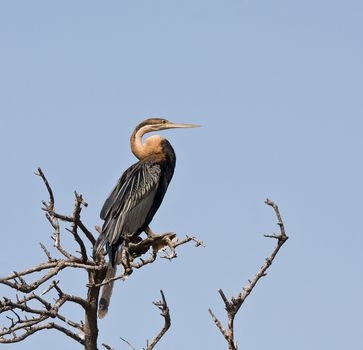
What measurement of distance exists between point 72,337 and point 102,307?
0.70 metres

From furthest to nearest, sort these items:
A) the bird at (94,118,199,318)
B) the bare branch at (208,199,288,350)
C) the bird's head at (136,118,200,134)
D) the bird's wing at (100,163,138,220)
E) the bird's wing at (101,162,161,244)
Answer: the bird's head at (136,118,200,134)
the bird's wing at (100,163,138,220)
the bird's wing at (101,162,161,244)
the bird at (94,118,199,318)
the bare branch at (208,199,288,350)

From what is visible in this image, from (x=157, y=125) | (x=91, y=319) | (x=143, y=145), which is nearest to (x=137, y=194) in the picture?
(x=143, y=145)

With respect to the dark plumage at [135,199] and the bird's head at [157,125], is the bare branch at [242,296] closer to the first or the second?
the dark plumage at [135,199]

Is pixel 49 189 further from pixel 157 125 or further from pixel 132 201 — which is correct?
pixel 157 125

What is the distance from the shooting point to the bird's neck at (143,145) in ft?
31.6

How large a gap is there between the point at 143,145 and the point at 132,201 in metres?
1.27

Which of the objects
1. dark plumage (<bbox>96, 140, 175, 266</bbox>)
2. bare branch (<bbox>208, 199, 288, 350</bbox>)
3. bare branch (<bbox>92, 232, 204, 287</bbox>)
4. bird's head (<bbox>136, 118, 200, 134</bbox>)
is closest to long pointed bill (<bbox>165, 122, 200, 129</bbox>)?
bird's head (<bbox>136, 118, 200, 134</bbox>)

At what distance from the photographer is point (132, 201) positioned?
865 cm

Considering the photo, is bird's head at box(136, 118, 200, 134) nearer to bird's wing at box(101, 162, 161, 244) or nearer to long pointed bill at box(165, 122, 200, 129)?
long pointed bill at box(165, 122, 200, 129)

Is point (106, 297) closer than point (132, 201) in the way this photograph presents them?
Yes

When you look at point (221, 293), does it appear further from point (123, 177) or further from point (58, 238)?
point (123, 177)

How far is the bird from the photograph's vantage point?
8078 millimetres

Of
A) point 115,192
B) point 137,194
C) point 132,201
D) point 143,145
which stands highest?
point 143,145

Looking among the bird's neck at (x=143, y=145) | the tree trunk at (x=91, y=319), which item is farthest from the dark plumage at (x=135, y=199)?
the tree trunk at (x=91, y=319)
